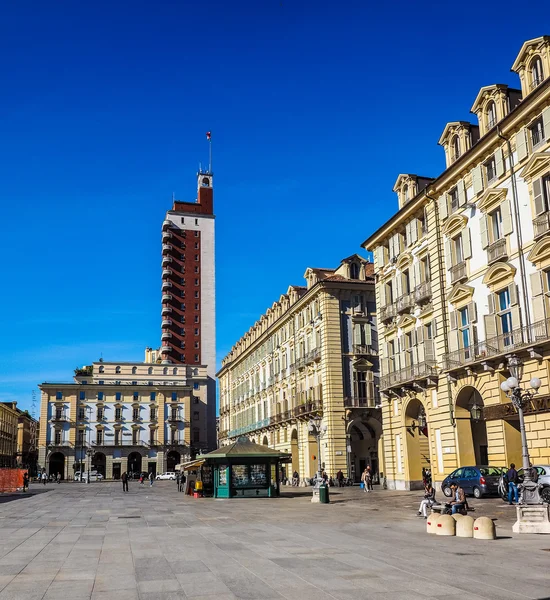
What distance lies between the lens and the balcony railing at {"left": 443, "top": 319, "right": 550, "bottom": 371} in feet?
91.4

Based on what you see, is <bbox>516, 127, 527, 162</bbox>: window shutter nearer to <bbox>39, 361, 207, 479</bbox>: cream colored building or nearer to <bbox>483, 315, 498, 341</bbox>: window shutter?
<bbox>483, 315, 498, 341</bbox>: window shutter

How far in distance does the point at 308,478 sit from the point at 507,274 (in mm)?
34396

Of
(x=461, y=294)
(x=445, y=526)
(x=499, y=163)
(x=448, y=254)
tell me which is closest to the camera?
(x=445, y=526)

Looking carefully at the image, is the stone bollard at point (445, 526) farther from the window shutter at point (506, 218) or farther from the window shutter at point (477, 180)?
the window shutter at point (477, 180)

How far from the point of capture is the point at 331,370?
175ft

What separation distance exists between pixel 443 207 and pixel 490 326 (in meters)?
8.79

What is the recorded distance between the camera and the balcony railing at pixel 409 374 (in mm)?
37562

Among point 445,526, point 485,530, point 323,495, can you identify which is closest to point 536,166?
point 445,526

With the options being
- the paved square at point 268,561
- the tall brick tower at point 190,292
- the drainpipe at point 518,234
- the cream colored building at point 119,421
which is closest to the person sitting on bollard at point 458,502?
the paved square at point 268,561

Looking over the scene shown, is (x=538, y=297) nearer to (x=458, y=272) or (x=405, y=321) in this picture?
(x=458, y=272)

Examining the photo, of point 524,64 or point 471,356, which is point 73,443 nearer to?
point 471,356

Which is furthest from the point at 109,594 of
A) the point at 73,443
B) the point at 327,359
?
the point at 73,443

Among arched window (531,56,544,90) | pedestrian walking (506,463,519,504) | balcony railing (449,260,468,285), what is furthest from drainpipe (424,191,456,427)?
arched window (531,56,544,90)

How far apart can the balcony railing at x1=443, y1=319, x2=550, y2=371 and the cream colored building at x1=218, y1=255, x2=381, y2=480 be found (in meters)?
18.2
